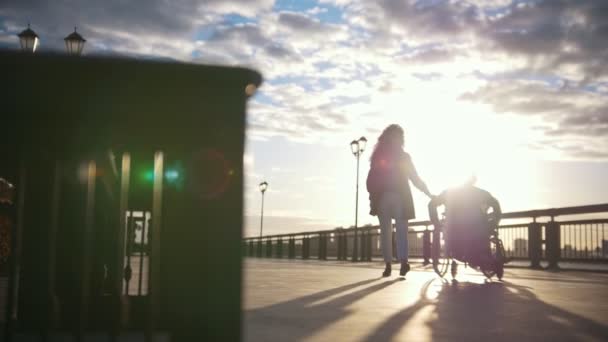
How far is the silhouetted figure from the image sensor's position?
1020 centimetres

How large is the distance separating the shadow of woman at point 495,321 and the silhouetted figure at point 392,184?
3.16 meters

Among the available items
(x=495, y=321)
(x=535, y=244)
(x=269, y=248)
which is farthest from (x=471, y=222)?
(x=269, y=248)

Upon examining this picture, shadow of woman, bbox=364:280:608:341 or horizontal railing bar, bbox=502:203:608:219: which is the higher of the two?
horizontal railing bar, bbox=502:203:608:219

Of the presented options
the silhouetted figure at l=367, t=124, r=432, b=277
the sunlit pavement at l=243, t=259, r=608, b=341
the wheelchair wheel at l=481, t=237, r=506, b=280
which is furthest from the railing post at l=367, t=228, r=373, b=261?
the sunlit pavement at l=243, t=259, r=608, b=341

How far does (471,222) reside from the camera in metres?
10.4

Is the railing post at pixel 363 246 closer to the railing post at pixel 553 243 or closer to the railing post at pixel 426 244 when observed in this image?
the railing post at pixel 426 244

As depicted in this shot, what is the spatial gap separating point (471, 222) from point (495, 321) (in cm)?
563

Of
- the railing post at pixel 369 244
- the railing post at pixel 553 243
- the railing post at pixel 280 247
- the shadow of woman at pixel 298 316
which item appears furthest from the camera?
the railing post at pixel 280 247

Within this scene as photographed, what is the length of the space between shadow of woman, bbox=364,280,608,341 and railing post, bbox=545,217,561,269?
10673mm

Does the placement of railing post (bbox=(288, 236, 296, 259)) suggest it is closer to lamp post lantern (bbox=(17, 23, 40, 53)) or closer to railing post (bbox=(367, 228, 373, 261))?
railing post (bbox=(367, 228, 373, 261))

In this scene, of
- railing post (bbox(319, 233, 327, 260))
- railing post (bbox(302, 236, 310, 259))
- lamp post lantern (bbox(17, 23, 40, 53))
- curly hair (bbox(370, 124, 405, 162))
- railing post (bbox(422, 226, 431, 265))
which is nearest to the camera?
curly hair (bbox(370, 124, 405, 162))

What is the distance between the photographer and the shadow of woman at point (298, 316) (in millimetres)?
3936

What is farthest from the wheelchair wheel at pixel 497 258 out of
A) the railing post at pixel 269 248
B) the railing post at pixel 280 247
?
the railing post at pixel 269 248

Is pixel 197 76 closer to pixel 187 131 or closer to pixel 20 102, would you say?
pixel 187 131
